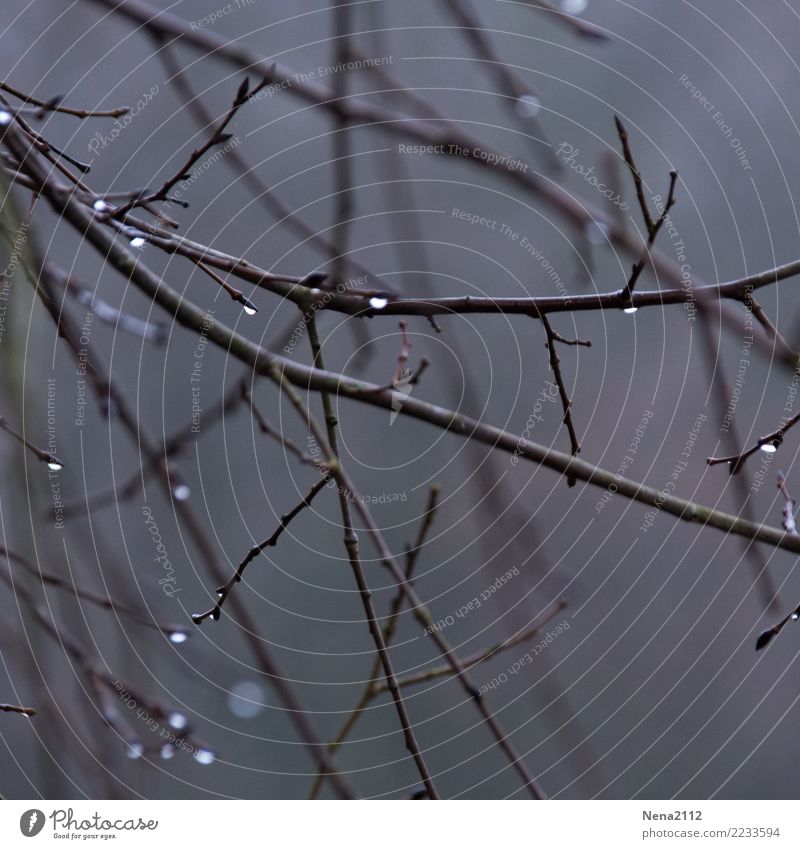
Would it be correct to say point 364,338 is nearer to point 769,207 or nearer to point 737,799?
point 769,207

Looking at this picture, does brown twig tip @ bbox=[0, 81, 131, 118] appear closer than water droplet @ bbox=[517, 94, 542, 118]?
Yes
